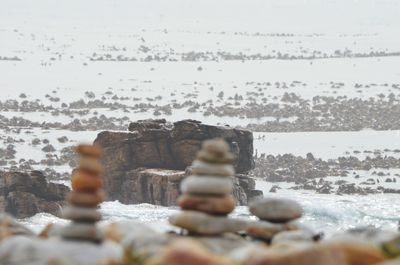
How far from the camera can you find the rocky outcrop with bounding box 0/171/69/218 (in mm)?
23578

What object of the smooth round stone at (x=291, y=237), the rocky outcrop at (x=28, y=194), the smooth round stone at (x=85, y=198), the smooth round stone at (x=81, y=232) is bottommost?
the rocky outcrop at (x=28, y=194)

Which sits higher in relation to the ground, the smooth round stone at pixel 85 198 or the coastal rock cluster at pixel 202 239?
the smooth round stone at pixel 85 198

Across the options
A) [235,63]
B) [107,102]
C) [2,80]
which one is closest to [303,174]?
[107,102]

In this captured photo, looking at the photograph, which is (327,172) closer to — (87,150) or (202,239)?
(202,239)

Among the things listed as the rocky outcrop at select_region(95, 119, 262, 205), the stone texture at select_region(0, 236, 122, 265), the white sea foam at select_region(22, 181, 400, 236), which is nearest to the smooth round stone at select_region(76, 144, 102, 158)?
the stone texture at select_region(0, 236, 122, 265)

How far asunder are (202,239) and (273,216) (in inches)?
47.5

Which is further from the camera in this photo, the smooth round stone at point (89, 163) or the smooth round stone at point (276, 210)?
the smooth round stone at point (276, 210)

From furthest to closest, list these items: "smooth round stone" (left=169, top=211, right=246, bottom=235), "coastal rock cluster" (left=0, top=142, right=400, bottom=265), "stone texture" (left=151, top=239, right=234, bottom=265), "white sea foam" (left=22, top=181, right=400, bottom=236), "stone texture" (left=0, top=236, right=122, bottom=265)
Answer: "white sea foam" (left=22, top=181, right=400, bottom=236)
"smooth round stone" (left=169, top=211, right=246, bottom=235)
"stone texture" (left=0, top=236, right=122, bottom=265)
"coastal rock cluster" (left=0, top=142, right=400, bottom=265)
"stone texture" (left=151, top=239, right=234, bottom=265)

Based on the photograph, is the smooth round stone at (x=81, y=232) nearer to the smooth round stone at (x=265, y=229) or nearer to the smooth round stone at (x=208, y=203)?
the smooth round stone at (x=208, y=203)

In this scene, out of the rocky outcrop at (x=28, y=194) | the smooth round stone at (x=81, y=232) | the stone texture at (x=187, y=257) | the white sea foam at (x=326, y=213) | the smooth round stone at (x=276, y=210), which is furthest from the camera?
the rocky outcrop at (x=28, y=194)

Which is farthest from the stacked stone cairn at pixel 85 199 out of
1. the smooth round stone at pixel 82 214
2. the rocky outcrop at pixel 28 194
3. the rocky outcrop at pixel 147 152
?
the rocky outcrop at pixel 147 152

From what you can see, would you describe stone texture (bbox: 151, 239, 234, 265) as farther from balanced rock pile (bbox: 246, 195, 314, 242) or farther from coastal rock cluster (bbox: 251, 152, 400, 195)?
coastal rock cluster (bbox: 251, 152, 400, 195)

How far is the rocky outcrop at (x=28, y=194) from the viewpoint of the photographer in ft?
77.4

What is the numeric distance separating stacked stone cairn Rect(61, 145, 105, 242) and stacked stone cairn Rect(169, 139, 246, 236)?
0.89 meters
